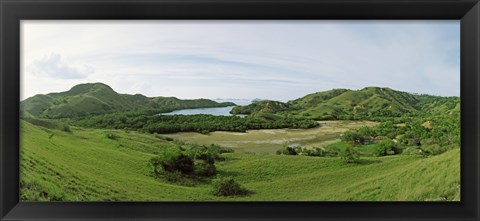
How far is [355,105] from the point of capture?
186 centimetres

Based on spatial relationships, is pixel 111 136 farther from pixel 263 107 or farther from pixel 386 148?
pixel 386 148

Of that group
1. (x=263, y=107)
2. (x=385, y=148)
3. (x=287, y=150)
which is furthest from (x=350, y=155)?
(x=263, y=107)

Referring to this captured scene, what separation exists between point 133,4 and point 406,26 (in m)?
1.38

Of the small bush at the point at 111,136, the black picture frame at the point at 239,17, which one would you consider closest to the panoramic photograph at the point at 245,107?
the small bush at the point at 111,136

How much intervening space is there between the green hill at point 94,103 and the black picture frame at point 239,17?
22 centimetres

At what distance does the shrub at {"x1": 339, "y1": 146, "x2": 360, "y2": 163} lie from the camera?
71.9 inches

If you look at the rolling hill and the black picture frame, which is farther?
the rolling hill

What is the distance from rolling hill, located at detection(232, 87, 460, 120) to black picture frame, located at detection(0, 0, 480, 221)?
0.88 feet

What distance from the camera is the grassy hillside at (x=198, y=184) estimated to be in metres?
1.71

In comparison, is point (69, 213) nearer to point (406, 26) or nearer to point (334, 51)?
point (334, 51)

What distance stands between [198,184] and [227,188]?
157 millimetres

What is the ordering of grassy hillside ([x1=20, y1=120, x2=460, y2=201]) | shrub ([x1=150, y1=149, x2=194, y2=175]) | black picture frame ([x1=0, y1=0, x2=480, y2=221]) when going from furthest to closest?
shrub ([x1=150, y1=149, x2=194, y2=175]) < grassy hillside ([x1=20, y1=120, x2=460, y2=201]) < black picture frame ([x1=0, y1=0, x2=480, y2=221])

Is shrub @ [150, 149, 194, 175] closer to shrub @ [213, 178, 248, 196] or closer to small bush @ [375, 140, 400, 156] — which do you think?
shrub @ [213, 178, 248, 196]

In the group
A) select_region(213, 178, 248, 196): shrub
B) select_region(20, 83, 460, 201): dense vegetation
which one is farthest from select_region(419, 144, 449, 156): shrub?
select_region(213, 178, 248, 196): shrub
